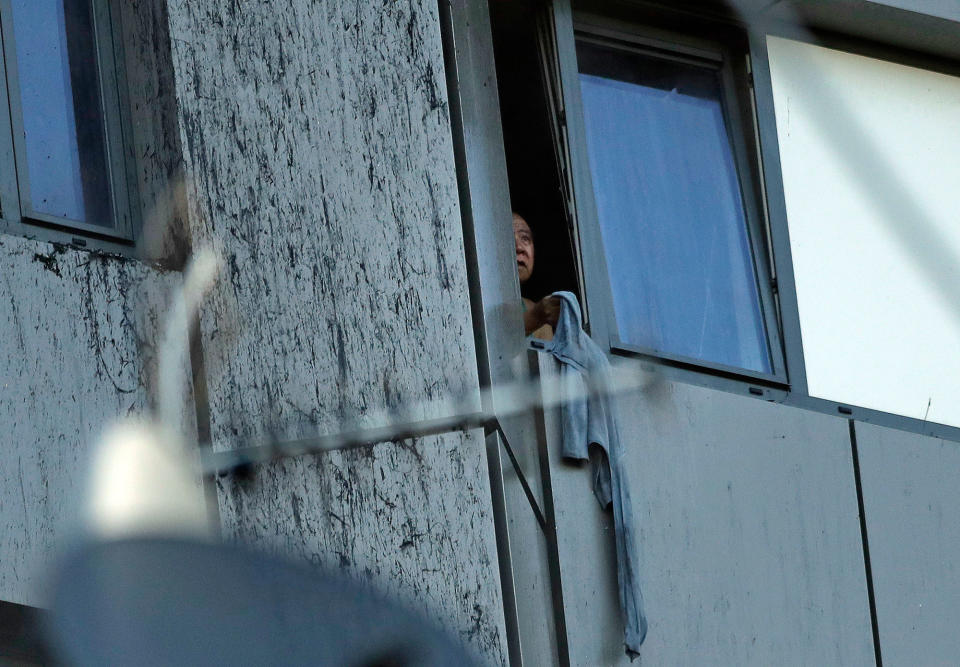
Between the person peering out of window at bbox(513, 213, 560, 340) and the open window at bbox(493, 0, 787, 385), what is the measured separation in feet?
0.58

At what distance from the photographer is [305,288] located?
5078 mm

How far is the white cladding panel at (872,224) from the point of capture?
688 cm

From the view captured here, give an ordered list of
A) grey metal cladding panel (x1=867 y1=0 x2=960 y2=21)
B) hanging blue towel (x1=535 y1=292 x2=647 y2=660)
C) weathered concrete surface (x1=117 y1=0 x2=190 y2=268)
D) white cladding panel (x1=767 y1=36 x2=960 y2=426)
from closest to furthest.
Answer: weathered concrete surface (x1=117 y1=0 x2=190 y2=268)
hanging blue towel (x1=535 y1=292 x2=647 y2=660)
white cladding panel (x1=767 y1=36 x2=960 y2=426)
grey metal cladding panel (x1=867 y1=0 x2=960 y2=21)

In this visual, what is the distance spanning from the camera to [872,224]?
23.5 feet

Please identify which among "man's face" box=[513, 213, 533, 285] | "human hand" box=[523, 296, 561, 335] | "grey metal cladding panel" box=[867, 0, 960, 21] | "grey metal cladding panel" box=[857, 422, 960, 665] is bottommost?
"grey metal cladding panel" box=[857, 422, 960, 665]

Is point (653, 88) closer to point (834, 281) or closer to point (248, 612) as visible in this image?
point (834, 281)

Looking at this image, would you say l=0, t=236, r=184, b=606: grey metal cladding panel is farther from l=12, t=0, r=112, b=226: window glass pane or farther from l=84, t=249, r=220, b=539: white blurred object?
l=12, t=0, r=112, b=226: window glass pane

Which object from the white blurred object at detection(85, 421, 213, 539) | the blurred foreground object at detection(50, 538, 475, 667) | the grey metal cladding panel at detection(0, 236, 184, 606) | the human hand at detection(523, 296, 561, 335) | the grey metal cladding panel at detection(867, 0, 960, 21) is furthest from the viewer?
the grey metal cladding panel at detection(867, 0, 960, 21)

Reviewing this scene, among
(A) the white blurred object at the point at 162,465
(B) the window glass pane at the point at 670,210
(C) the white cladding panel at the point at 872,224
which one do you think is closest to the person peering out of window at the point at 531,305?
(B) the window glass pane at the point at 670,210

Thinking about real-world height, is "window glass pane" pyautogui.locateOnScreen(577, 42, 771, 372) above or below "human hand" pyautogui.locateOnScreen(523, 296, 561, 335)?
above

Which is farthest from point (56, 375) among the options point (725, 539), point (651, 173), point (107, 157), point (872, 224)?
point (872, 224)

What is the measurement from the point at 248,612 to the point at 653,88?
3719mm

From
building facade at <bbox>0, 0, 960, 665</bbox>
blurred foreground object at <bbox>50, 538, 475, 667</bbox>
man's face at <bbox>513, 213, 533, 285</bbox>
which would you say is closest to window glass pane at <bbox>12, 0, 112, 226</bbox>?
building facade at <bbox>0, 0, 960, 665</bbox>

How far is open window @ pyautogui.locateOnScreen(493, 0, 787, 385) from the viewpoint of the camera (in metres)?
6.41
